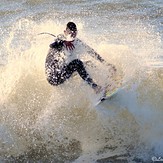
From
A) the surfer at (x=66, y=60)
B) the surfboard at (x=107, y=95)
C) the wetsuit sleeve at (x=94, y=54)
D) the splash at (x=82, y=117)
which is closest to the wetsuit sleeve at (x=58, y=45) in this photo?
the surfer at (x=66, y=60)

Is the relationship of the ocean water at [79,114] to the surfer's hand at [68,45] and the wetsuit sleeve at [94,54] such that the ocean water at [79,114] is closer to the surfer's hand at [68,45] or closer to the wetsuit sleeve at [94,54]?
the wetsuit sleeve at [94,54]

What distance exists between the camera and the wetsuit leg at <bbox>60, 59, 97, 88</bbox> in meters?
8.33

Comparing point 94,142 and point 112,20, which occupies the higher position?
point 112,20

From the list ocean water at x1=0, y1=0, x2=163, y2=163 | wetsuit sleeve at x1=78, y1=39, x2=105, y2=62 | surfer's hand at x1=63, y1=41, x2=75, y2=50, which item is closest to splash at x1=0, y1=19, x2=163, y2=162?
ocean water at x1=0, y1=0, x2=163, y2=163

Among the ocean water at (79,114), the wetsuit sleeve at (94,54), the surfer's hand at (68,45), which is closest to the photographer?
the ocean water at (79,114)

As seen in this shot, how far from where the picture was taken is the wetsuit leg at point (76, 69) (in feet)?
27.3

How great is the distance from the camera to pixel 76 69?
8336mm

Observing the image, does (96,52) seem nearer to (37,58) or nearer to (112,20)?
(37,58)

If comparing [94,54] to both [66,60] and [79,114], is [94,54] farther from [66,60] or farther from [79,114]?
[79,114]

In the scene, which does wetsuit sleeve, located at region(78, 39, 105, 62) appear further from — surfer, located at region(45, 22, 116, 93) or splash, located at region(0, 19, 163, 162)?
surfer, located at region(45, 22, 116, 93)

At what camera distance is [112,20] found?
16281 mm

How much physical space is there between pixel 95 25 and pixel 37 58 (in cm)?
609

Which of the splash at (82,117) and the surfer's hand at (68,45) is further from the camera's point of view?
the surfer's hand at (68,45)

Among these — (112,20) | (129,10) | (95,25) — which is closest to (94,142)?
(95,25)
